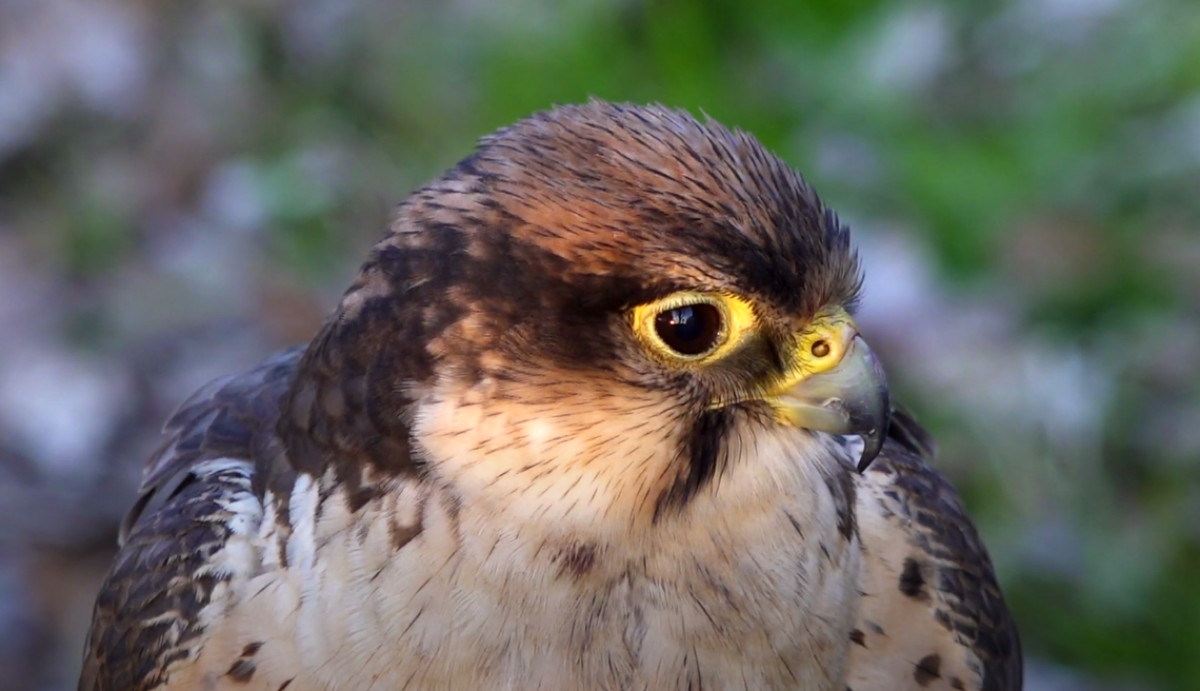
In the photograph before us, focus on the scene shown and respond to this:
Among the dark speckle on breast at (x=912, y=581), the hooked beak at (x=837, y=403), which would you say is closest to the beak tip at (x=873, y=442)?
the hooked beak at (x=837, y=403)

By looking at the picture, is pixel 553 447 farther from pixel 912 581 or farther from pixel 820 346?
pixel 912 581

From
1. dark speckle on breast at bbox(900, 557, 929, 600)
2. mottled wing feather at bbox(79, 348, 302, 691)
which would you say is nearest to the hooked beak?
dark speckle on breast at bbox(900, 557, 929, 600)

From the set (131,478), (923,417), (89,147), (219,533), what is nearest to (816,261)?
(219,533)

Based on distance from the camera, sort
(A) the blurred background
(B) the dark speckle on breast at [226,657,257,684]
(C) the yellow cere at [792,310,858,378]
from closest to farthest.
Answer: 1. (C) the yellow cere at [792,310,858,378]
2. (B) the dark speckle on breast at [226,657,257,684]
3. (A) the blurred background

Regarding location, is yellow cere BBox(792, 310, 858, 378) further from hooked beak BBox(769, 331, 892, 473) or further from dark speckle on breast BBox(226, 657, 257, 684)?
dark speckle on breast BBox(226, 657, 257, 684)

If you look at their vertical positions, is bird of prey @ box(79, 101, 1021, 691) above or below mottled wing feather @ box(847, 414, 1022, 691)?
above

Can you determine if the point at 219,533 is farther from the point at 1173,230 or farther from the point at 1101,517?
the point at 1173,230

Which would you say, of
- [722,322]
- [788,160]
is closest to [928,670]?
[722,322]
